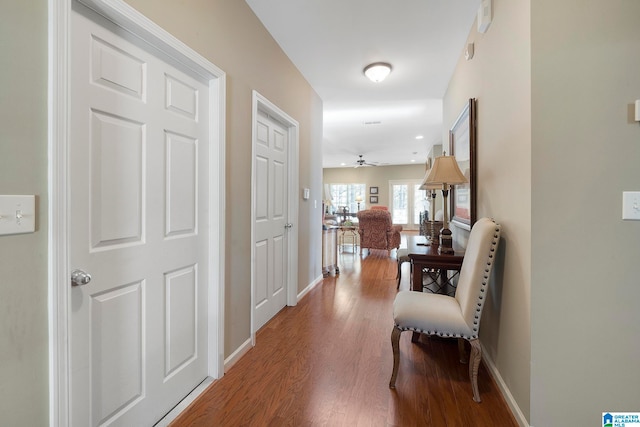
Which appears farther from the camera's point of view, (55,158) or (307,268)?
(307,268)

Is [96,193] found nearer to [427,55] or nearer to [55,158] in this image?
[55,158]

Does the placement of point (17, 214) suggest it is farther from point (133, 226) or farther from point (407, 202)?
point (407, 202)

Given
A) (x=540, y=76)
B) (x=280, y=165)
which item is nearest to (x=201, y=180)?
(x=280, y=165)

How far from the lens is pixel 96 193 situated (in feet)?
3.78

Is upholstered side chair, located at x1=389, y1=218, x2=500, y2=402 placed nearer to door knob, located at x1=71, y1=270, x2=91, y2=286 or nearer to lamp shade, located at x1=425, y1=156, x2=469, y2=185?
lamp shade, located at x1=425, y1=156, x2=469, y2=185

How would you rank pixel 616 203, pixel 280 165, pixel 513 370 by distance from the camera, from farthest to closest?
Result: 1. pixel 280 165
2. pixel 513 370
3. pixel 616 203

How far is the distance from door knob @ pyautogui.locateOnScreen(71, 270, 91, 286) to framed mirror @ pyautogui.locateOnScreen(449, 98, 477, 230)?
2.49 metres

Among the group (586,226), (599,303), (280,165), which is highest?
(280,165)

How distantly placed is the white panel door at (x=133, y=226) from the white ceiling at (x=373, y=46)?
1.22 m

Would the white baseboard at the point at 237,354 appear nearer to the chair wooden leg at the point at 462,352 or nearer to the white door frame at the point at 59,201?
the white door frame at the point at 59,201

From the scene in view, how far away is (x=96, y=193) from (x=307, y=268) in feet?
8.64

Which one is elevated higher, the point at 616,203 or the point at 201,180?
the point at 201,180

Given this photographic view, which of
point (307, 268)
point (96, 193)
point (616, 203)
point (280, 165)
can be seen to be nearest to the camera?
point (96, 193)

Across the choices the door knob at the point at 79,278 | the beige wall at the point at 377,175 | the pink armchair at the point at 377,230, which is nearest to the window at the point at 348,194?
the beige wall at the point at 377,175
